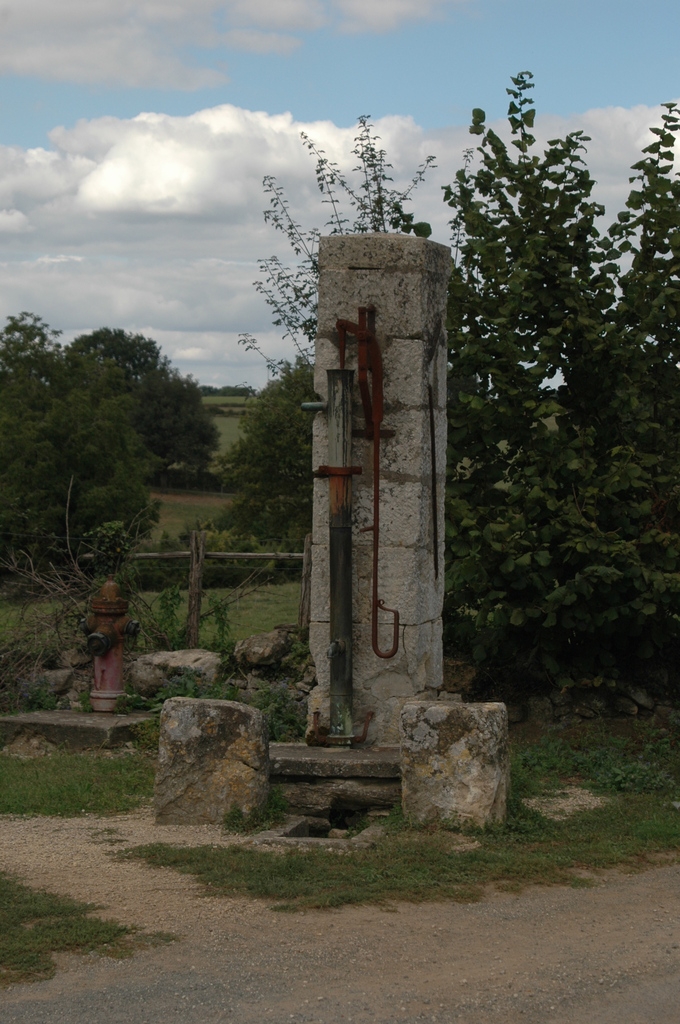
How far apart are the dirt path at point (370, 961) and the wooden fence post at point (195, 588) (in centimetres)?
602

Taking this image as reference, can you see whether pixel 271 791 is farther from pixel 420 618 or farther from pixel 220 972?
pixel 220 972

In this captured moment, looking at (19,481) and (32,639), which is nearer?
(32,639)

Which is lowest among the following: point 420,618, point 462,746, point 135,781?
point 135,781

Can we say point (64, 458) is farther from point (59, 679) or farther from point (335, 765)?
point (335, 765)

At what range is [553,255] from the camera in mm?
8898

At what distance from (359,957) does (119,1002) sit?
0.96 meters

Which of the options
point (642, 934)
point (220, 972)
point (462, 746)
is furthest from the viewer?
point (462, 746)

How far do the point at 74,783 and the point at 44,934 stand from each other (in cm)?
283

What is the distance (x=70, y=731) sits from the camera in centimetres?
875

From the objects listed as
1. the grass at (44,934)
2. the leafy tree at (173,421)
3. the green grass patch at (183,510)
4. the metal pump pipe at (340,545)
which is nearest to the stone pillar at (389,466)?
the metal pump pipe at (340,545)

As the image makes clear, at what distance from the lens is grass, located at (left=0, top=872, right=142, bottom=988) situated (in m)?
4.18

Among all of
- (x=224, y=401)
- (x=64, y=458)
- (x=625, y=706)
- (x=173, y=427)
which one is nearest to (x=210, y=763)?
(x=625, y=706)

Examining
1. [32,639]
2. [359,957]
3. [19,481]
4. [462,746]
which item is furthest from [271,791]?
[19,481]

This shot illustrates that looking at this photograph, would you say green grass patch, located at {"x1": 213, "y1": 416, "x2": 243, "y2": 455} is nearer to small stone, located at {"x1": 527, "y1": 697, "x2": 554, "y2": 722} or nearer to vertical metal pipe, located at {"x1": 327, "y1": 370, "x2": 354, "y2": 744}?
small stone, located at {"x1": 527, "y1": 697, "x2": 554, "y2": 722}
